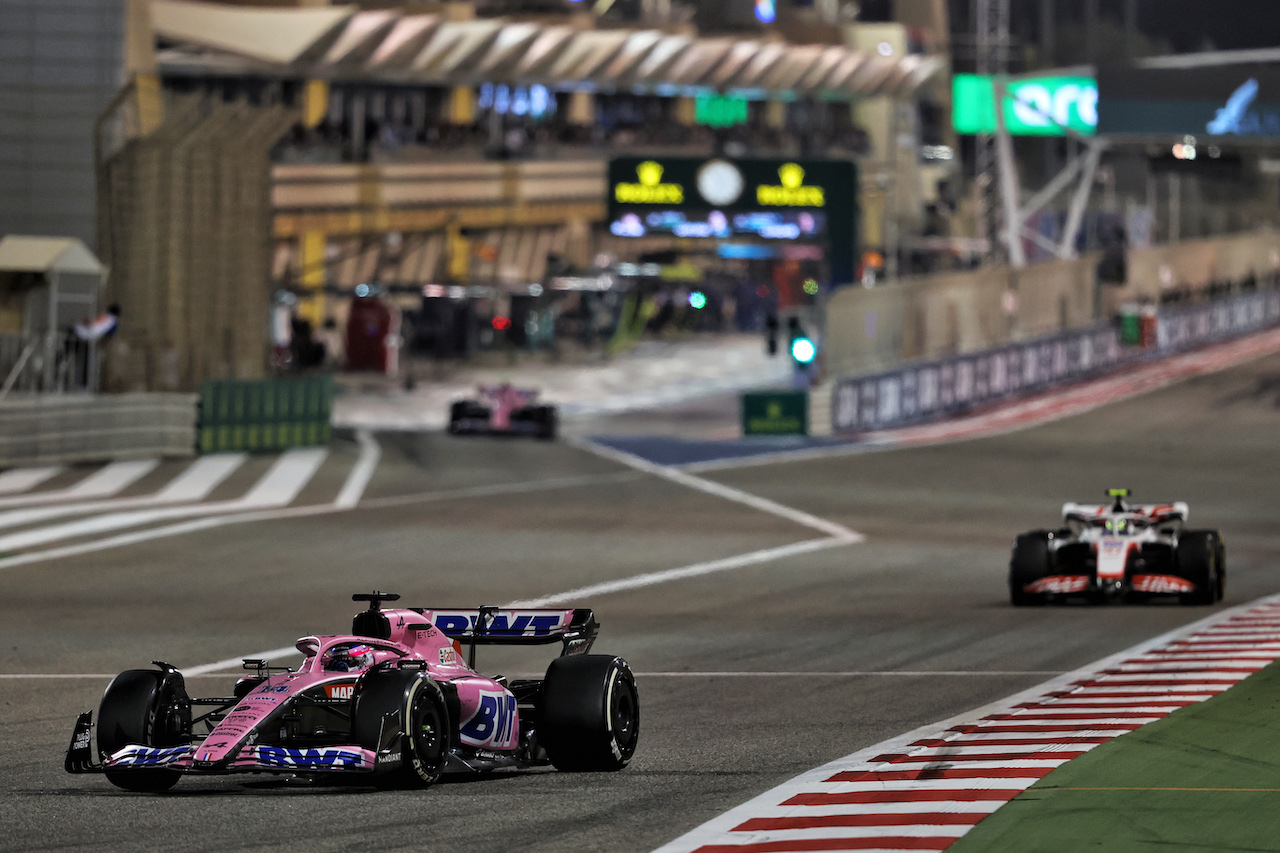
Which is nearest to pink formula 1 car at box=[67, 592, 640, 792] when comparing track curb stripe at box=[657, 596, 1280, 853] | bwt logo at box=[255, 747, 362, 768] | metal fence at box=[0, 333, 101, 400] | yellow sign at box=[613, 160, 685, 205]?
bwt logo at box=[255, 747, 362, 768]

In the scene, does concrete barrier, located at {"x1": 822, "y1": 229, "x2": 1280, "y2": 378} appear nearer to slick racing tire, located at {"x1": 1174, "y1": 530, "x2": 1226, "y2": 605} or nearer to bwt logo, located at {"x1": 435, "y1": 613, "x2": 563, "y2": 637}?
slick racing tire, located at {"x1": 1174, "y1": 530, "x2": 1226, "y2": 605}

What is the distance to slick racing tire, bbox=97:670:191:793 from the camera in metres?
10.5

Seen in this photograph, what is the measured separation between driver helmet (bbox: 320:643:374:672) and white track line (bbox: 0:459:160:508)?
19.5 meters

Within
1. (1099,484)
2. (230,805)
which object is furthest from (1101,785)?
(1099,484)

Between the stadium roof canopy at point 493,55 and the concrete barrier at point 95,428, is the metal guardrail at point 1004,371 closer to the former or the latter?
the concrete barrier at point 95,428

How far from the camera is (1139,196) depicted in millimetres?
121250

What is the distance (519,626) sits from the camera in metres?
12.1

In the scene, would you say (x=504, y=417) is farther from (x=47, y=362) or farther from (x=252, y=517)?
(x=252, y=517)

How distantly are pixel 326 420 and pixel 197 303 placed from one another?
10.3 feet

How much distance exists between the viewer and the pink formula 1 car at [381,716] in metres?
10.1

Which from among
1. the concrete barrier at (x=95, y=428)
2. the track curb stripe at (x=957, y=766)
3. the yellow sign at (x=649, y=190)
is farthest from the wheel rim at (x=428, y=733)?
the yellow sign at (x=649, y=190)

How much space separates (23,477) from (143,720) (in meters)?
22.6

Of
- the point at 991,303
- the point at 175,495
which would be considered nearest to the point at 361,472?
the point at 175,495

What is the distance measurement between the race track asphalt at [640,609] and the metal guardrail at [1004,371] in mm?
3081
